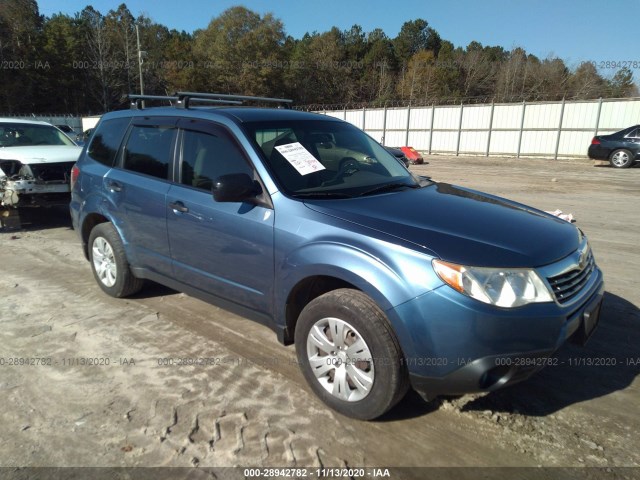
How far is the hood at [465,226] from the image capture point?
8.01 feet

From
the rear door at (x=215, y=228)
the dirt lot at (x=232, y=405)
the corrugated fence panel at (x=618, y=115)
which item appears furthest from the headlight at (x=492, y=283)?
the corrugated fence panel at (x=618, y=115)

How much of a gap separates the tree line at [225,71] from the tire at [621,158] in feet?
92.0

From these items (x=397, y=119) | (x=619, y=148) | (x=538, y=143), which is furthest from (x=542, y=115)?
(x=397, y=119)

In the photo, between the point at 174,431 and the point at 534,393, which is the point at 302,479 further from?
the point at 534,393

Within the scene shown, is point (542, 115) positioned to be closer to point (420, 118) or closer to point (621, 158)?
point (621, 158)

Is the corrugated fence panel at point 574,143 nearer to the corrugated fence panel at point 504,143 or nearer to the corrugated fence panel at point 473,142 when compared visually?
the corrugated fence panel at point 504,143

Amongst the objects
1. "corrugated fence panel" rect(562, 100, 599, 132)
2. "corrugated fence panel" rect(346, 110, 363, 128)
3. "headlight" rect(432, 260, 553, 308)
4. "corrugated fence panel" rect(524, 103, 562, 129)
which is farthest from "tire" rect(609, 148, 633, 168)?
"headlight" rect(432, 260, 553, 308)

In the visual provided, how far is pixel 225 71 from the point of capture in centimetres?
5378

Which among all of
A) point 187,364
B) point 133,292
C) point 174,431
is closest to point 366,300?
point 174,431

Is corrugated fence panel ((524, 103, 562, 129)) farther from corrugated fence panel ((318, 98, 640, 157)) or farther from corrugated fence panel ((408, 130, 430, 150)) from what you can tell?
corrugated fence panel ((408, 130, 430, 150))

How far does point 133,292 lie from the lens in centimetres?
457

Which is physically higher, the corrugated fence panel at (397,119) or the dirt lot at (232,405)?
the corrugated fence panel at (397,119)

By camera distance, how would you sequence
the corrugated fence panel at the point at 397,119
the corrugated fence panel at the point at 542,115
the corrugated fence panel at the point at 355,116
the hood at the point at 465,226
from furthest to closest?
the corrugated fence panel at the point at 355,116 < the corrugated fence panel at the point at 397,119 < the corrugated fence panel at the point at 542,115 < the hood at the point at 465,226

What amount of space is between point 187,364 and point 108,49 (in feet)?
183
